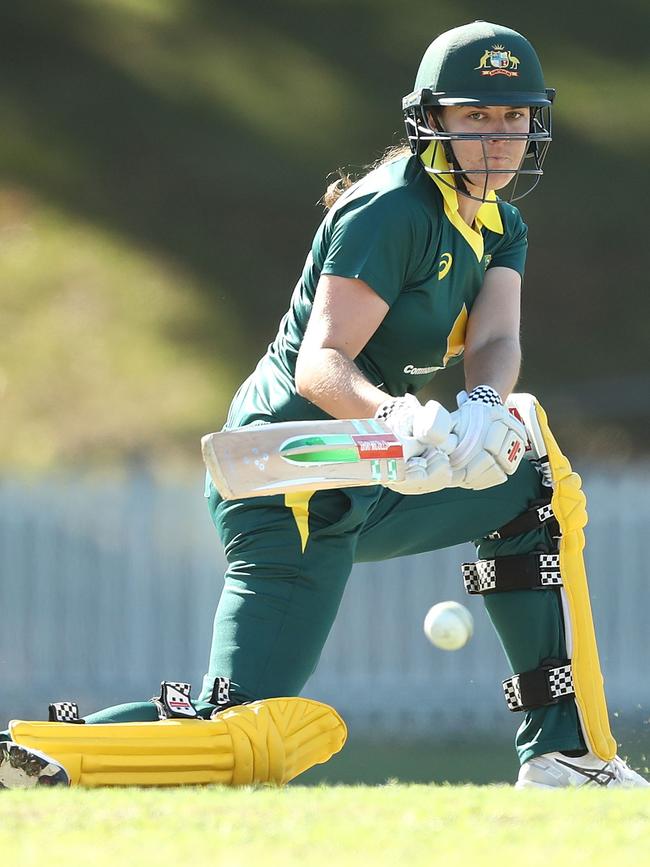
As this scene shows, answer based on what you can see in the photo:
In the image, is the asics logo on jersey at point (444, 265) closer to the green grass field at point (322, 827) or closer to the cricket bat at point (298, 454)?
the cricket bat at point (298, 454)

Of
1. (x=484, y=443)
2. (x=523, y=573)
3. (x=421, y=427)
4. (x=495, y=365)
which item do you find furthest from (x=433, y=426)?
(x=523, y=573)

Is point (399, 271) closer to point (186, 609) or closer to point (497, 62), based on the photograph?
point (497, 62)

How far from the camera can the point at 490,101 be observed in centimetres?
371

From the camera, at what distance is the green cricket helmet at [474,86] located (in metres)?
3.73

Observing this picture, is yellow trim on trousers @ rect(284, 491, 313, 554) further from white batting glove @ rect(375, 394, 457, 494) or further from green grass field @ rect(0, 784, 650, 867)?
green grass field @ rect(0, 784, 650, 867)

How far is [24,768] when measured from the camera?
321 cm

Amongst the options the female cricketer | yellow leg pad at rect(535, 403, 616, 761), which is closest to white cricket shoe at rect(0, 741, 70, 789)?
the female cricketer

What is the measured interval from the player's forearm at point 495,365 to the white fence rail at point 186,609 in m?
5.69

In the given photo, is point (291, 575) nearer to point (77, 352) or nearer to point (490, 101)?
point (490, 101)

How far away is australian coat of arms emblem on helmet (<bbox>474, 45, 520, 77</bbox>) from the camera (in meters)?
3.74

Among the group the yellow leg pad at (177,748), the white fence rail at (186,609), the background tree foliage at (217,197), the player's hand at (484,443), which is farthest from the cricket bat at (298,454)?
the background tree foliage at (217,197)

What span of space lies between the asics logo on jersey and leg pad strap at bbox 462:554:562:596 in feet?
2.29

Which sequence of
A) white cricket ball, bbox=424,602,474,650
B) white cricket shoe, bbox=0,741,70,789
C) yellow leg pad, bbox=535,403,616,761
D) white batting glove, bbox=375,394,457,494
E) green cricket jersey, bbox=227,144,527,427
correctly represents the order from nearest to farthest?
white cricket shoe, bbox=0,741,70,789 → white batting glove, bbox=375,394,457,494 → green cricket jersey, bbox=227,144,527,427 → yellow leg pad, bbox=535,403,616,761 → white cricket ball, bbox=424,602,474,650

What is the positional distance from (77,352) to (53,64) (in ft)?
11.0
